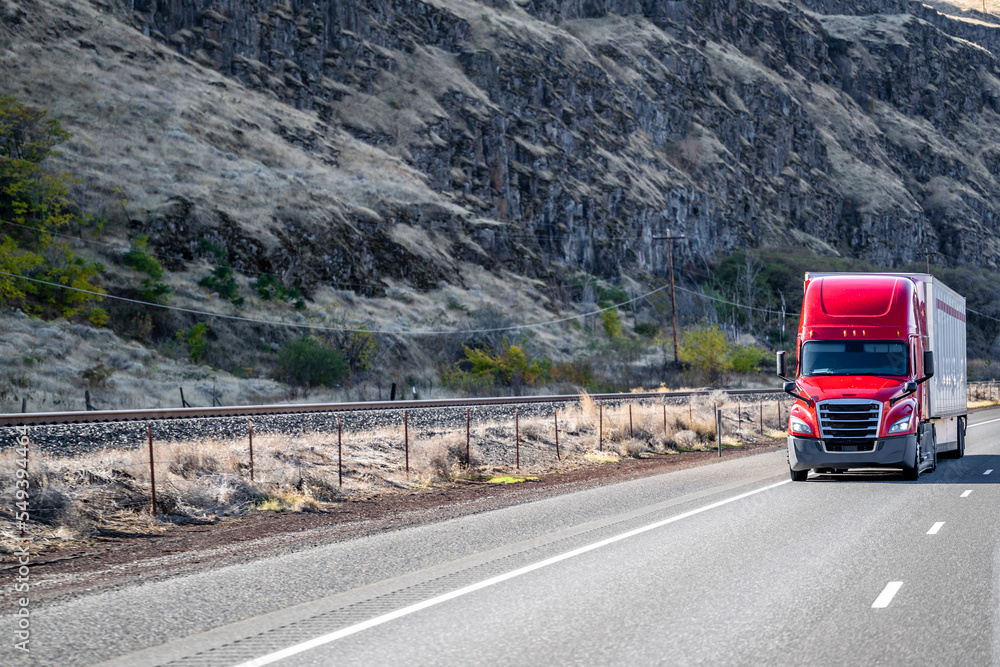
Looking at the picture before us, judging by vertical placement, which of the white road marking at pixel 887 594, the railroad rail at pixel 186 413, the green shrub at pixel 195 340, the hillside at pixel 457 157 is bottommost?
the white road marking at pixel 887 594

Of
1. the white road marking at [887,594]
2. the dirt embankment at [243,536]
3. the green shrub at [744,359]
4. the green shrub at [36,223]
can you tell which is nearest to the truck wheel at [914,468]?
the dirt embankment at [243,536]

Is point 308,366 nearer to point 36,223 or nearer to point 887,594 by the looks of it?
point 36,223

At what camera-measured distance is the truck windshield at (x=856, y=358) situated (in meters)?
17.7

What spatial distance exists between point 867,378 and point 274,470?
10620 mm

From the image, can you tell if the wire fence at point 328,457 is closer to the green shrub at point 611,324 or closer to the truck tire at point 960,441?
the truck tire at point 960,441

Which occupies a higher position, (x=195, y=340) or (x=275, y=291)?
(x=275, y=291)

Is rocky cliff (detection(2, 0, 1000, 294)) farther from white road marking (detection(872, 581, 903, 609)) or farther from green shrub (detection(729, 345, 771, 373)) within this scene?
white road marking (detection(872, 581, 903, 609))

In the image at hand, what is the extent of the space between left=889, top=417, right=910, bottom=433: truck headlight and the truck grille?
0.98 feet

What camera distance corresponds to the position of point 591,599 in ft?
26.5

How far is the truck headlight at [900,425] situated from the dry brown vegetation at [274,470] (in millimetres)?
7532

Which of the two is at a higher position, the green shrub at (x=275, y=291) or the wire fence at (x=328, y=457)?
the green shrub at (x=275, y=291)

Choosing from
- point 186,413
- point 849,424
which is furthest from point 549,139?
point 849,424

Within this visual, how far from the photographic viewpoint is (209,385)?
40406mm

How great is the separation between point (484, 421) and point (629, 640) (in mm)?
22335
